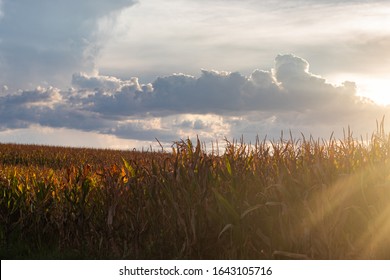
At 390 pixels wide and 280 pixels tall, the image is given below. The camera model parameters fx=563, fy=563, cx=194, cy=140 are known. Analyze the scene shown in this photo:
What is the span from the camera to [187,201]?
10.2m

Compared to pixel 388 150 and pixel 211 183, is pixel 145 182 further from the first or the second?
pixel 388 150

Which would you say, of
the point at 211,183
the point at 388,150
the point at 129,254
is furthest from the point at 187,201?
the point at 388,150

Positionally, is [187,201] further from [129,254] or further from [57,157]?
[57,157]

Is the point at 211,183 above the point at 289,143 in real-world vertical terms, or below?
below

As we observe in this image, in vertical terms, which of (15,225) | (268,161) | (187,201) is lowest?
(15,225)

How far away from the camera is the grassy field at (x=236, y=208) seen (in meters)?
9.38

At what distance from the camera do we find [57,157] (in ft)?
141

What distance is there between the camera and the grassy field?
30.8ft

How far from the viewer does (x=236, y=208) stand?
33.3 ft

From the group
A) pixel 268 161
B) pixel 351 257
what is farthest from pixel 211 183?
pixel 351 257

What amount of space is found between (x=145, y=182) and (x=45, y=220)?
372cm
